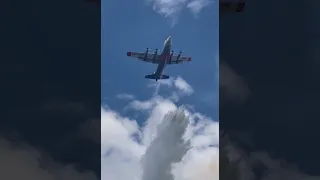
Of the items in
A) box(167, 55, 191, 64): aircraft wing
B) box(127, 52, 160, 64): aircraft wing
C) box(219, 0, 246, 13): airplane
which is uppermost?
box(219, 0, 246, 13): airplane

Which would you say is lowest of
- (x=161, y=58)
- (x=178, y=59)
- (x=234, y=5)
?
(x=178, y=59)

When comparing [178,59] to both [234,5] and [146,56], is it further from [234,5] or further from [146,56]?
[234,5]

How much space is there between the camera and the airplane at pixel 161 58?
22594 millimetres

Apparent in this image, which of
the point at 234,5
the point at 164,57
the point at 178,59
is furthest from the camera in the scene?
the point at 164,57

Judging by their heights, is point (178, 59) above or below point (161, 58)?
below

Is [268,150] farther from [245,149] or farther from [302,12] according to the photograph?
[302,12]

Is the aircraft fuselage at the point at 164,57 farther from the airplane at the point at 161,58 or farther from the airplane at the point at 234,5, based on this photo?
the airplane at the point at 234,5

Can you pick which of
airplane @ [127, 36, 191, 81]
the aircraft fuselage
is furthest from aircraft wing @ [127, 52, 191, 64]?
the aircraft fuselage

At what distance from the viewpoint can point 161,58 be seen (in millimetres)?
23219

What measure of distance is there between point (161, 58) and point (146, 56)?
2.60ft

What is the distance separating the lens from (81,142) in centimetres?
2128

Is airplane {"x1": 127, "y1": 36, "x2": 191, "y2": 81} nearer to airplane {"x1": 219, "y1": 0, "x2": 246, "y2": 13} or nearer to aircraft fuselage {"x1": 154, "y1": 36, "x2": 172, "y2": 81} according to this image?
aircraft fuselage {"x1": 154, "y1": 36, "x2": 172, "y2": 81}

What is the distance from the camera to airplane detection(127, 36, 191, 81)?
74.1 ft

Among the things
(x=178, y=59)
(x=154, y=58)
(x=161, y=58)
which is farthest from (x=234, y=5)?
(x=154, y=58)
